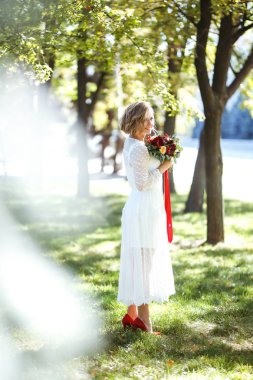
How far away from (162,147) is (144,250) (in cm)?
102

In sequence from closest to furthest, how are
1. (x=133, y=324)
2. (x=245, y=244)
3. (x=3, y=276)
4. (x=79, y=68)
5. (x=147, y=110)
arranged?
(x=147, y=110) < (x=133, y=324) < (x=3, y=276) < (x=245, y=244) < (x=79, y=68)

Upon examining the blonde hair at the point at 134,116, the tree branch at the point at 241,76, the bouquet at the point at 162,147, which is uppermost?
the tree branch at the point at 241,76

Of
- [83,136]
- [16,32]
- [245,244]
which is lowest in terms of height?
[245,244]

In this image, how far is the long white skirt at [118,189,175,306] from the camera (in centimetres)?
583

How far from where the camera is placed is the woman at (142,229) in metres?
5.63

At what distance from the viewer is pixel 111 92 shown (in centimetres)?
1916

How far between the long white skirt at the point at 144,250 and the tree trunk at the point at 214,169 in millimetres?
4961

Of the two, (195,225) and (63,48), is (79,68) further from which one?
(63,48)

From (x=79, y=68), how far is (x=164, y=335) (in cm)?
1148

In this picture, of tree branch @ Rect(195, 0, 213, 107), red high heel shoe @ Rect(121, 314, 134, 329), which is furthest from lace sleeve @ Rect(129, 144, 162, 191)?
tree branch @ Rect(195, 0, 213, 107)

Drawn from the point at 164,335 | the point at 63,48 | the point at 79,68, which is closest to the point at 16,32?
the point at 63,48

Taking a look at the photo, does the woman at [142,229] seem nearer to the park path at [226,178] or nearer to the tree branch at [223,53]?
the tree branch at [223,53]

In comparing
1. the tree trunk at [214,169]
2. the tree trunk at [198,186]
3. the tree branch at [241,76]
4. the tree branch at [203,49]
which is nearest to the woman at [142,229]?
the tree branch at [203,49]

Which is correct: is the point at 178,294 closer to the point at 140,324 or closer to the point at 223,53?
the point at 140,324
